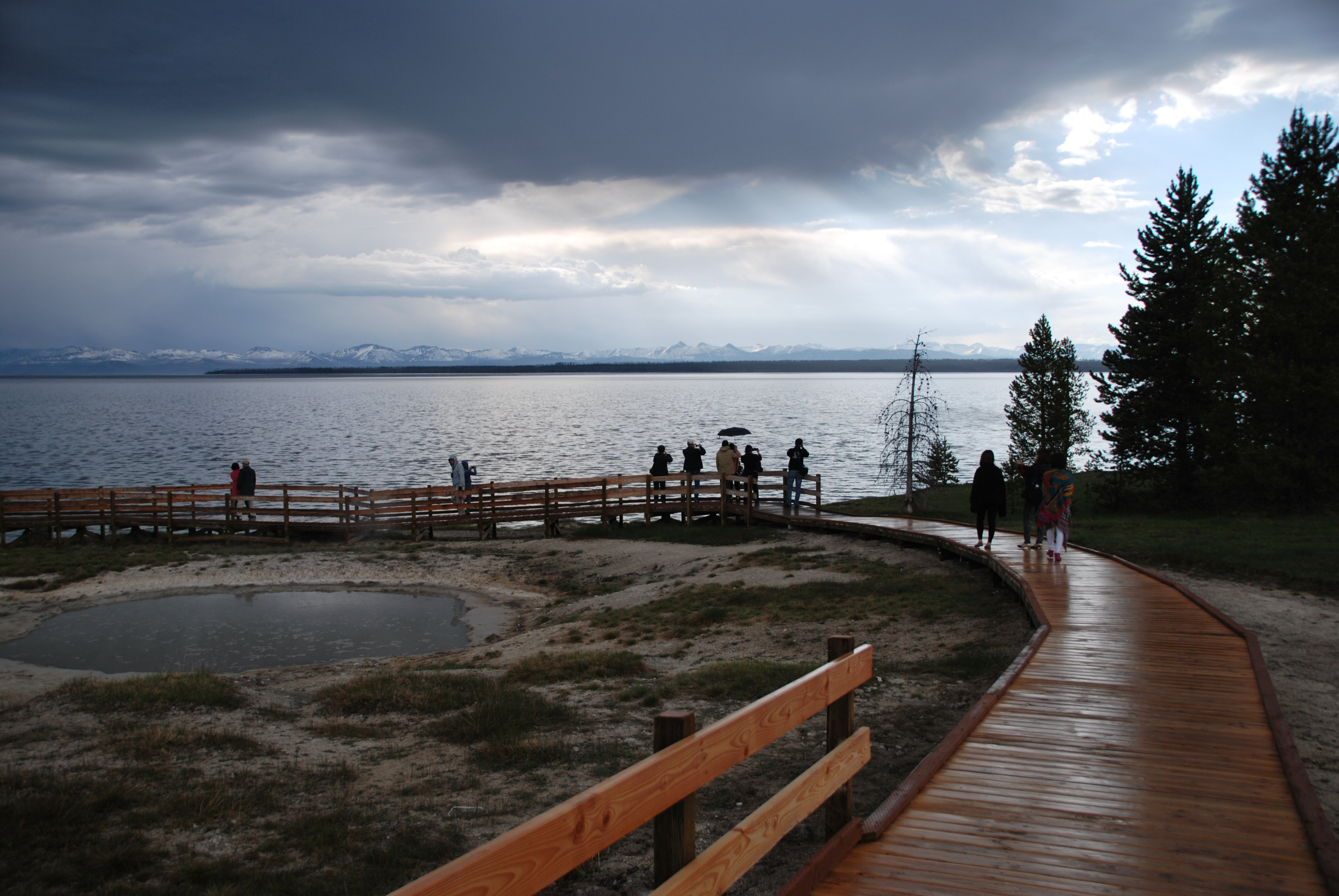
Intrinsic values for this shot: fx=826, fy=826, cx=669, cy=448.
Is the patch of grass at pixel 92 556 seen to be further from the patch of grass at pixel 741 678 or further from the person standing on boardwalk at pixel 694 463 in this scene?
Answer: the patch of grass at pixel 741 678

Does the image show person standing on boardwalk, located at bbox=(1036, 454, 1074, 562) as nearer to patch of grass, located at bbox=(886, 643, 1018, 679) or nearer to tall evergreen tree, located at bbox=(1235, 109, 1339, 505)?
patch of grass, located at bbox=(886, 643, 1018, 679)

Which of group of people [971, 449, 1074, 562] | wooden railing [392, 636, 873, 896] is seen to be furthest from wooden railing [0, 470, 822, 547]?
wooden railing [392, 636, 873, 896]

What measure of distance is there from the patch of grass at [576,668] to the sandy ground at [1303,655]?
6.92m

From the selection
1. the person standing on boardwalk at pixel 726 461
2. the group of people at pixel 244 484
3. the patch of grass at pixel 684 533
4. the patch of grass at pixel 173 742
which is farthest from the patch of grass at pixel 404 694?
the group of people at pixel 244 484

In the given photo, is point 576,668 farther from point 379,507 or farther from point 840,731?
point 379,507

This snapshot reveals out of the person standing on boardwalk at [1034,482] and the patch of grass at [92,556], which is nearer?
the person standing on boardwalk at [1034,482]

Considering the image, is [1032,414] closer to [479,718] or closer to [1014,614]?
[1014,614]

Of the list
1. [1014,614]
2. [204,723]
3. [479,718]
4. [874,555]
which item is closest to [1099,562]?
[1014,614]

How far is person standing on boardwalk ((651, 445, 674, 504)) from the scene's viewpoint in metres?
25.7

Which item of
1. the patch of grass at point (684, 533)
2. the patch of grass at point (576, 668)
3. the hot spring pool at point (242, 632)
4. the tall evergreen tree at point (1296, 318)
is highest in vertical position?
the tall evergreen tree at point (1296, 318)

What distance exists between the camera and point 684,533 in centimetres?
2414

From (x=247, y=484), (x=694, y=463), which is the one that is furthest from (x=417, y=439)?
(x=694, y=463)

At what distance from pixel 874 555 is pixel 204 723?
542 inches

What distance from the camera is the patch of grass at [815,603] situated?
534 inches
